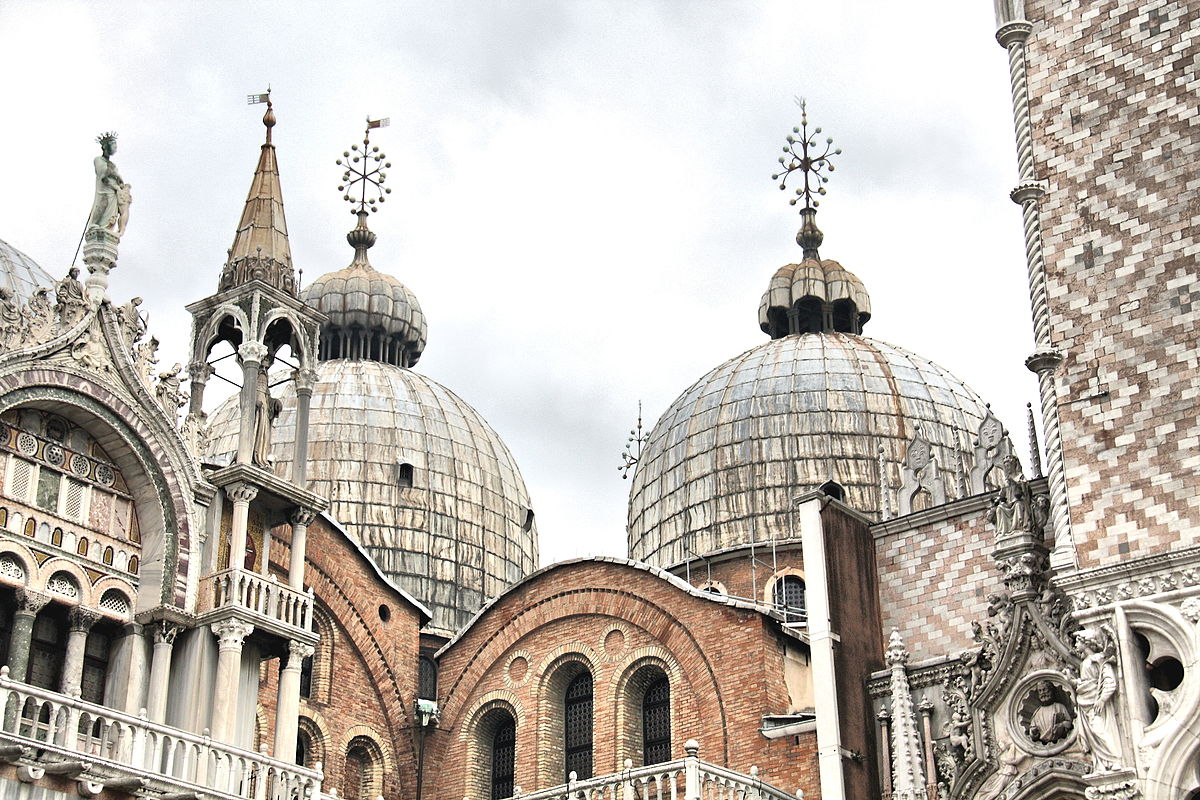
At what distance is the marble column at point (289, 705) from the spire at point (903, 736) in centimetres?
706

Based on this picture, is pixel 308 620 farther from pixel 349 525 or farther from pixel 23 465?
pixel 349 525

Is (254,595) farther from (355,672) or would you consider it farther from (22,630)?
(355,672)

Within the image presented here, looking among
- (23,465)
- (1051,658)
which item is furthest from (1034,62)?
(23,465)

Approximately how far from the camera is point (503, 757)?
27.6 meters

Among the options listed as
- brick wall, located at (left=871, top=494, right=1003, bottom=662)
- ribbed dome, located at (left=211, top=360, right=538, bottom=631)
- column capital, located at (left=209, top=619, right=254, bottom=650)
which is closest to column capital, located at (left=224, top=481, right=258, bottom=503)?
column capital, located at (left=209, top=619, right=254, bottom=650)

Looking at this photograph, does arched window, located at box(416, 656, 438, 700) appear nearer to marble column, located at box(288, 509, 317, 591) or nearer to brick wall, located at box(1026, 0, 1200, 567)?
marble column, located at box(288, 509, 317, 591)

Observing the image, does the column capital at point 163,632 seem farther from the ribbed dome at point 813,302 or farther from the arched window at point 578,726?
the ribbed dome at point 813,302

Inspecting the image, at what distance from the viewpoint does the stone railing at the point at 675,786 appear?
19686mm

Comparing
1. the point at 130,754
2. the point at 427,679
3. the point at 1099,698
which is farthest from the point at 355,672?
the point at 1099,698

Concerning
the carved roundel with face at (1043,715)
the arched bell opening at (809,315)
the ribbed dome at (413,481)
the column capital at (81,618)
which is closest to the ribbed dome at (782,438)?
the arched bell opening at (809,315)

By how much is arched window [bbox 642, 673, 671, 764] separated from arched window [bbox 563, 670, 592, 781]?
0.91 meters

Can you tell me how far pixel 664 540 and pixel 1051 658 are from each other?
58.1ft

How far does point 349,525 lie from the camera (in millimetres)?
36125

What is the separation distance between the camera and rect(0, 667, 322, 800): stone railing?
53.7ft
